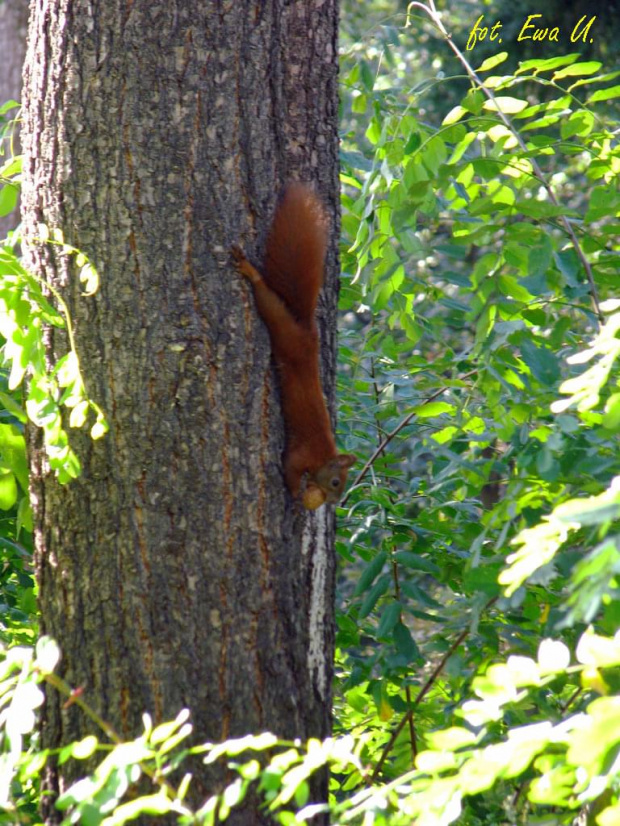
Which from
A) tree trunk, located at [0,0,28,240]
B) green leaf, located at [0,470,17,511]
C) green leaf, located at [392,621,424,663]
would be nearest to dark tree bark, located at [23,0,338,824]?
green leaf, located at [0,470,17,511]

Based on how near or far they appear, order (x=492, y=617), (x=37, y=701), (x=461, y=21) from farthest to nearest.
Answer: (x=461, y=21), (x=492, y=617), (x=37, y=701)

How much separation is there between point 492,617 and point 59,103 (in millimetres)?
1343

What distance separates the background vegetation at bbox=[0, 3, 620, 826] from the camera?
100cm

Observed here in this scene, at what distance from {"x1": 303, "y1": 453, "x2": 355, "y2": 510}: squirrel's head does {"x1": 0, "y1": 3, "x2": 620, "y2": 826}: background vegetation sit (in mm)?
262

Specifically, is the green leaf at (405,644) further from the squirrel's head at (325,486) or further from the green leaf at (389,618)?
the squirrel's head at (325,486)

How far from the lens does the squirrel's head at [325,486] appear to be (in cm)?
158

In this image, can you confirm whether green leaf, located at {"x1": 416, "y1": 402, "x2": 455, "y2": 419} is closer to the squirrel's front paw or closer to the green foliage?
the green foliage

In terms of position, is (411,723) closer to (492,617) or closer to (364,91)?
(492,617)

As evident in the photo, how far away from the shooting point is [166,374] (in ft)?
4.80

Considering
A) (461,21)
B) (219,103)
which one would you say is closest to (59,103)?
(219,103)

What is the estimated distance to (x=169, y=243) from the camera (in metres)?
1.47

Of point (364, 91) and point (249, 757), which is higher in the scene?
point (364, 91)

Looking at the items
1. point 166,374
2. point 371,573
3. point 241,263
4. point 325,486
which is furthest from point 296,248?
point 371,573

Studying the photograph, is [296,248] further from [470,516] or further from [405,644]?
[470,516]
